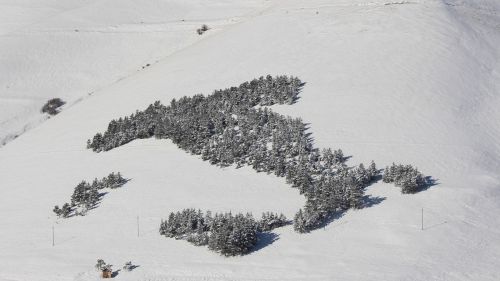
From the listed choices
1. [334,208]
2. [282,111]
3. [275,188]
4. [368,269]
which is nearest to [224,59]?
[282,111]

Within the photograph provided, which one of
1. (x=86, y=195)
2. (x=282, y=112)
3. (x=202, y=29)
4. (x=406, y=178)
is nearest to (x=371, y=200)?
(x=406, y=178)

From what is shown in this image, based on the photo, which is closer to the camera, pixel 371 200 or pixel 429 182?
pixel 371 200

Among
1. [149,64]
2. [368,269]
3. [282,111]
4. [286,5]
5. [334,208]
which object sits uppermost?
[286,5]

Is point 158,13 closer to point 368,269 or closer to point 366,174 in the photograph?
point 366,174

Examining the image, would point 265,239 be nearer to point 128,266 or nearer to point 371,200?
point 371,200

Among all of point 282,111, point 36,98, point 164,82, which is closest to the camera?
point 282,111

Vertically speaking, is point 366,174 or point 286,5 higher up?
point 286,5

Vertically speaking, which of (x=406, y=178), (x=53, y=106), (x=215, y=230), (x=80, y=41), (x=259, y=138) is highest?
(x=80, y=41)

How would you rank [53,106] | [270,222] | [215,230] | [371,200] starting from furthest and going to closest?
1. [53,106]
2. [371,200]
3. [270,222]
4. [215,230]
